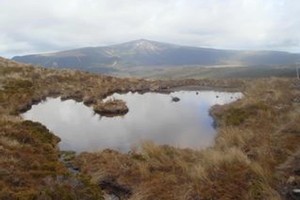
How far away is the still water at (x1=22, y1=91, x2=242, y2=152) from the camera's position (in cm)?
2395

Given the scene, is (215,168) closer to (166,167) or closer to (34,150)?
(166,167)

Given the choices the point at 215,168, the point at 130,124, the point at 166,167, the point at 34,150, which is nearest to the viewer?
the point at 215,168

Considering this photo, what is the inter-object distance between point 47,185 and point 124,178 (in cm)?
363

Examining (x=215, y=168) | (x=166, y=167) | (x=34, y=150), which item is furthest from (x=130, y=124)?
(x=215, y=168)

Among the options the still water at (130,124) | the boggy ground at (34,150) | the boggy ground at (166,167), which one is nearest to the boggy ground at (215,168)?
the boggy ground at (166,167)

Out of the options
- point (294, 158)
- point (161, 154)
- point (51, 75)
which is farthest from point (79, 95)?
point (294, 158)

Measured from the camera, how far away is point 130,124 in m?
29.7

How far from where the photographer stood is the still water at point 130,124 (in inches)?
943

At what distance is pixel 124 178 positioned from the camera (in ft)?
54.2

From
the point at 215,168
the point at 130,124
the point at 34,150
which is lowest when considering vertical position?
the point at 130,124

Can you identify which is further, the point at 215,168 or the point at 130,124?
the point at 130,124

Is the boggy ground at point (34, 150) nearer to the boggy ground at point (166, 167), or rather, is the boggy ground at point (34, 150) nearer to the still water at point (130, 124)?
the boggy ground at point (166, 167)

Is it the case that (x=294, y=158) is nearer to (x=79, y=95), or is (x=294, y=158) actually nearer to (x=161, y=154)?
(x=161, y=154)

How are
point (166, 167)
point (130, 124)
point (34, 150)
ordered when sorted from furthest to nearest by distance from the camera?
point (130, 124) < point (34, 150) < point (166, 167)
